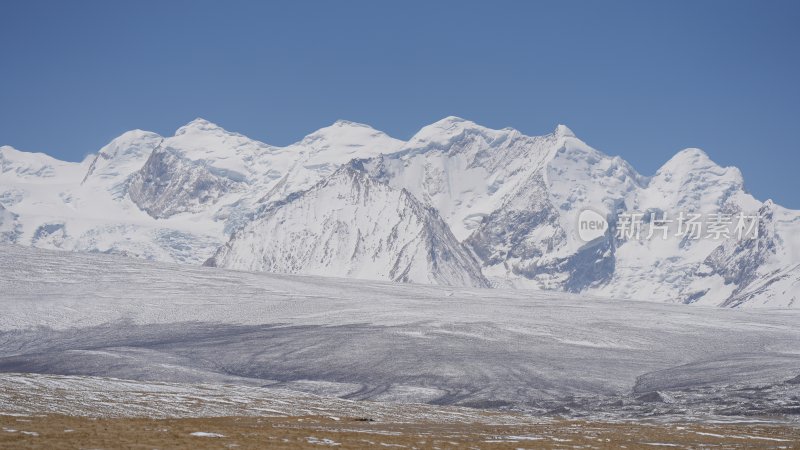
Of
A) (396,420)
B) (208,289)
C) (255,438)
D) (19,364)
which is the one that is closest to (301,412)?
(396,420)

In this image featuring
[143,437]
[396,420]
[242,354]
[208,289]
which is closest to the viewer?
[143,437]

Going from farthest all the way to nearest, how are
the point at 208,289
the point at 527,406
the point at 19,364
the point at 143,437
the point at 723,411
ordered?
the point at 208,289 < the point at 19,364 < the point at 527,406 < the point at 723,411 < the point at 143,437

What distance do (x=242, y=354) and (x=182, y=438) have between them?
88.5 m

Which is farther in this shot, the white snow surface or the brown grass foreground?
the white snow surface

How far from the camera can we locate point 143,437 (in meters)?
43.3

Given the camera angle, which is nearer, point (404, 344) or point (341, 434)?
point (341, 434)

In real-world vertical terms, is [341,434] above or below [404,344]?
above

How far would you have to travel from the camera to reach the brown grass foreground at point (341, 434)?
42.2 meters

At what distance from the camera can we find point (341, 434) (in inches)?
1972

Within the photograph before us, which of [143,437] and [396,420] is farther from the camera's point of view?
[396,420]

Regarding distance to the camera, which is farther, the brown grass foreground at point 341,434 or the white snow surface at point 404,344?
the white snow surface at point 404,344

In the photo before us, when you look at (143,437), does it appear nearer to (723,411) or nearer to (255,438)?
(255,438)

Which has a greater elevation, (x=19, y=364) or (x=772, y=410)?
(x=772, y=410)

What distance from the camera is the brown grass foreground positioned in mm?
42156
